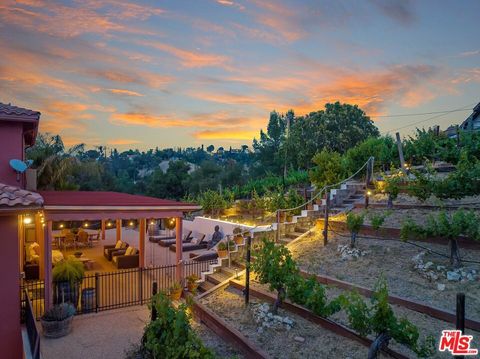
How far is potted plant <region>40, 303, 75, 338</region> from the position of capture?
24.6 feet

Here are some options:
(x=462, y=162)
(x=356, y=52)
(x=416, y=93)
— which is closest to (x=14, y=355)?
(x=462, y=162)

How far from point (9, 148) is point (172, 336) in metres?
5.74

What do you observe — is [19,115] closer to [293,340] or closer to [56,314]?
[56,314]

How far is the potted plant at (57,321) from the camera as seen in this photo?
7512 millimetres

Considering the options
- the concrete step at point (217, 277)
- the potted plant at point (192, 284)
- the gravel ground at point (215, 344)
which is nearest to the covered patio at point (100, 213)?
the potted plant at point (192, 284)

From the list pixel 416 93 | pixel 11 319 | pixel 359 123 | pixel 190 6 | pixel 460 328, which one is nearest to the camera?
pixel 460 328

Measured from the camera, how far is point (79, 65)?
15.0 m

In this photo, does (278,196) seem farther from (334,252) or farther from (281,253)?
(281,253)

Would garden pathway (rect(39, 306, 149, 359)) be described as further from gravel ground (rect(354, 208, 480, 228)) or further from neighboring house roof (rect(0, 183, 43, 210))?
gravel ground (rect(354, 208, 480, 228))

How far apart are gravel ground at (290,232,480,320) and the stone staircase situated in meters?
1.28

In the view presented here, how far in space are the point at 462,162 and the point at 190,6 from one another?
1037 cm

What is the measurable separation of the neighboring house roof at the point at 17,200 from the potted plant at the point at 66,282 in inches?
156

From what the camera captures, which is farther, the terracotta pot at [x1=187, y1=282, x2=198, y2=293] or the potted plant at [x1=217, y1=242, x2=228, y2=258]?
the potted plant at [x1=217, y1=242, x2=228, y2=258]

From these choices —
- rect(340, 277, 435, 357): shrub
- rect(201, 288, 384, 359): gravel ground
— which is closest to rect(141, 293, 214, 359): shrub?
rect(201, 288, 384, 359): gravel ground
